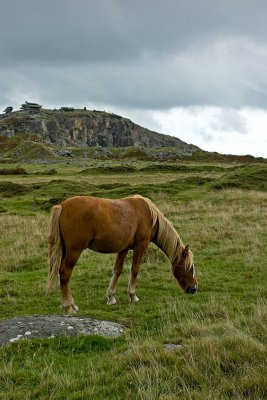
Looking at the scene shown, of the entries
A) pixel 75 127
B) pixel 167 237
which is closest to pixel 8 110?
pixel 75 127

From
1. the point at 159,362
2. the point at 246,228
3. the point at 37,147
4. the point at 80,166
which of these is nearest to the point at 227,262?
the point at 246,228

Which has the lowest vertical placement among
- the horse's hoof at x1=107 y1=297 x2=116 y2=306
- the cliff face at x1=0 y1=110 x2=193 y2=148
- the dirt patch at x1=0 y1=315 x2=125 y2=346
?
the horse's hoof at x1=107 y1=297 x2=116 y2=306

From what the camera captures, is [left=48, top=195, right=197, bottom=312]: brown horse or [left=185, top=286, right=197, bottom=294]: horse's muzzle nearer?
[left=48, top=195, right=197, bottom=312]: brown horse

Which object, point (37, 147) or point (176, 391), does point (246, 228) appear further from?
point (37, 147)

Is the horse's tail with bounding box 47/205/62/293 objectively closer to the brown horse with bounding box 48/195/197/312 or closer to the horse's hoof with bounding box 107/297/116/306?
the brown horse with bounding box 48/195/197/312

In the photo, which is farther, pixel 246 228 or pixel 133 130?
pixel 133 130

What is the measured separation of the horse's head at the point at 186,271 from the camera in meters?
11.3

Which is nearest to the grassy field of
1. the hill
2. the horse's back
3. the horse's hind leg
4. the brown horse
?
the horse's hind leg

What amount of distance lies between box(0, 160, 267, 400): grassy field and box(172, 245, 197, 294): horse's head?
0.34m

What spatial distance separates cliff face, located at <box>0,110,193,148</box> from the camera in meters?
148

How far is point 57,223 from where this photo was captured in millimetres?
10133

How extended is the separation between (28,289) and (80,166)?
54101 mm

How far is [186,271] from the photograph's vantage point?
1134cm

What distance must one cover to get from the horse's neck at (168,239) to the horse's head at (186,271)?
207 millimetres
